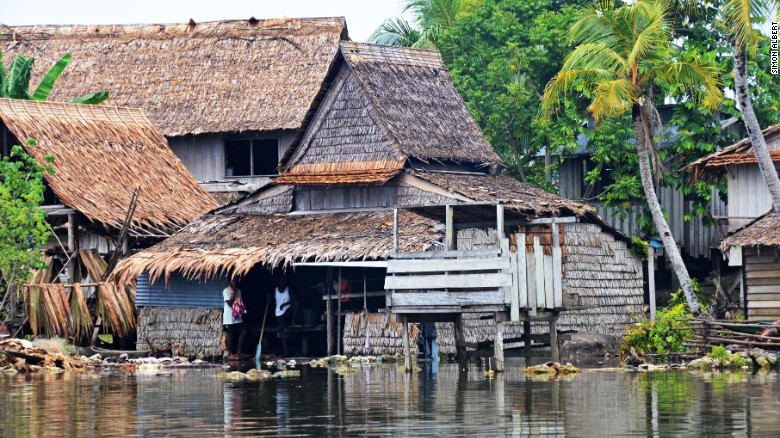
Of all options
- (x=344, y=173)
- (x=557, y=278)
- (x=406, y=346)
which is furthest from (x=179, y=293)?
(x=557, y=278)

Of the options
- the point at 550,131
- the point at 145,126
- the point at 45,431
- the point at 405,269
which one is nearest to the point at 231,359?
the point at 405,269

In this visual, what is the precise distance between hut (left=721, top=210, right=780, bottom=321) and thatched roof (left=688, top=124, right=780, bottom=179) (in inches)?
54.9

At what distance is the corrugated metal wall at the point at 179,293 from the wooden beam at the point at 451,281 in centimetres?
645

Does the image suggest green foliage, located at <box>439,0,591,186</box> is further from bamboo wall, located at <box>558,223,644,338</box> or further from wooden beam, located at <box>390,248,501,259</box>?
wooden beam, located at <box>390,248,501,259</box>

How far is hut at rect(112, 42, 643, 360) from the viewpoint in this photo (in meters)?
25.6

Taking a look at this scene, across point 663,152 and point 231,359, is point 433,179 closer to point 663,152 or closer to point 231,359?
→ point 231,359

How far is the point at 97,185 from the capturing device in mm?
29203

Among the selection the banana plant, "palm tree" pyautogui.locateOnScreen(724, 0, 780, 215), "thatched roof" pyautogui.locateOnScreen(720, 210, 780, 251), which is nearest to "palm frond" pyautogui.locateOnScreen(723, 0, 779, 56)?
"palm tree" pyautogui.locateOnScreen(724, 0, 780, 215)

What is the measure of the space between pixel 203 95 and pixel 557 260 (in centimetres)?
1481

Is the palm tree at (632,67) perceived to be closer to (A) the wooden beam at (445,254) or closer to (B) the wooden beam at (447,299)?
(A) the wooden beam at (445,254)

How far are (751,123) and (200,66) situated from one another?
15.4m

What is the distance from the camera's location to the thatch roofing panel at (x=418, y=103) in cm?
2764

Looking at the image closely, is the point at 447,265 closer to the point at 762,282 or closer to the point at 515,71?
the point at 762,282

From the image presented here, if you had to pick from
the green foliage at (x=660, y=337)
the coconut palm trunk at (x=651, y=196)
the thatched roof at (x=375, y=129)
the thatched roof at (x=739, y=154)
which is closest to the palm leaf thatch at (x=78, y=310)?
the thatched roof at (x=375, y=129)
